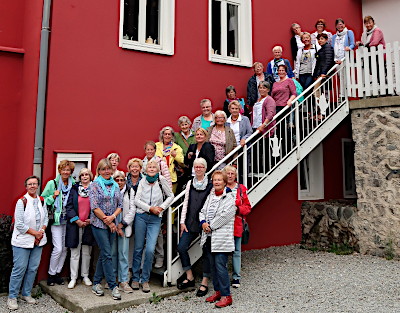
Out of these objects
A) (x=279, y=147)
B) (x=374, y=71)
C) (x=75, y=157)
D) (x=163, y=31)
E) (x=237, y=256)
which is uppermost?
(x=163, y=31)

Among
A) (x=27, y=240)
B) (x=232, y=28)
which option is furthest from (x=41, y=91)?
(x=232, y=28)

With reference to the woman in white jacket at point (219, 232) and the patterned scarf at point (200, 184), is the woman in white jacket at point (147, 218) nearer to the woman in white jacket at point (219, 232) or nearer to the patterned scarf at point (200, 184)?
the patterned scarf at point (200, 184)

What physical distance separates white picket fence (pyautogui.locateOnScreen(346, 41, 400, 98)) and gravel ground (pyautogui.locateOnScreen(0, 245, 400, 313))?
309 cm

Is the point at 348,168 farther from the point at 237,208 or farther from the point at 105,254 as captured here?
the point at 105,254

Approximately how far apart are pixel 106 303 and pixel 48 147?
8.86 feet

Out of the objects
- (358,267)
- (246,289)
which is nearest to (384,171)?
(358,267)

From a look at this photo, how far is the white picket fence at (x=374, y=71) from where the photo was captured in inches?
272

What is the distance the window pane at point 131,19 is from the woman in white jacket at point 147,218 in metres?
3.11

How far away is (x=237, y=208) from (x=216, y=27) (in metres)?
4.64

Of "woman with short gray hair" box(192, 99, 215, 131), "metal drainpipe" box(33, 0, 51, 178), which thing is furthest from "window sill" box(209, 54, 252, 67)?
"metal drainpipe" box(33, 0, 51, 178)

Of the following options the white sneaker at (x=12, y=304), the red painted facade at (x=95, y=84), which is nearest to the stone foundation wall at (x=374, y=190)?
the red painted facade at (x=95, y=84)

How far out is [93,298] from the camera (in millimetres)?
4883

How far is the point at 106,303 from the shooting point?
4.69 metres

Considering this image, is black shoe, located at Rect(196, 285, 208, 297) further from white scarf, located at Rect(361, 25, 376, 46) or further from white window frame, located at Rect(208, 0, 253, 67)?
white scarf, located at Rect(361, 25, 376, 46)
